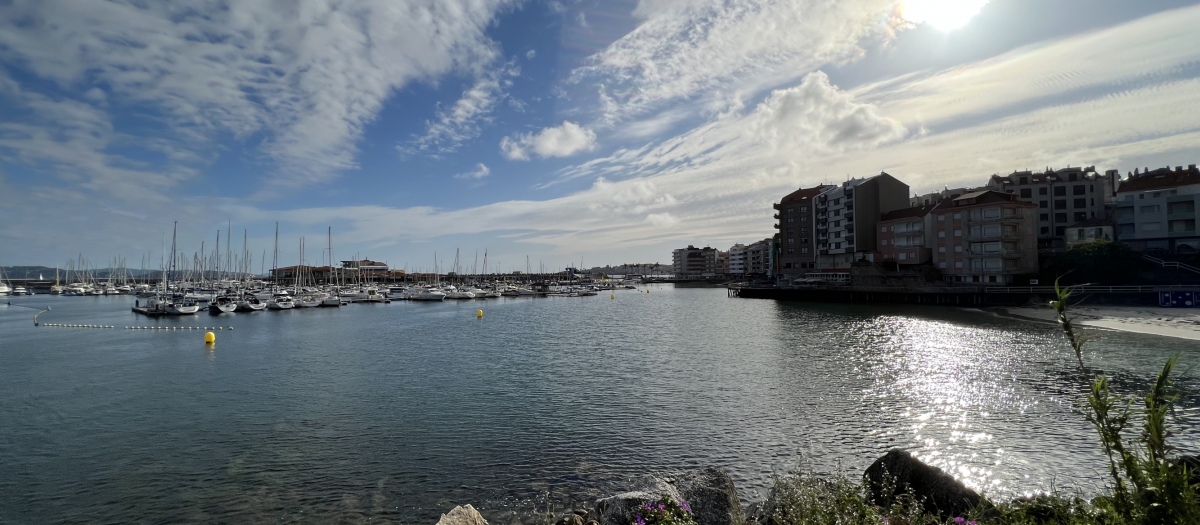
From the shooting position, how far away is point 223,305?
67000 mm

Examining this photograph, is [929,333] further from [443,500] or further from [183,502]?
[183,502]

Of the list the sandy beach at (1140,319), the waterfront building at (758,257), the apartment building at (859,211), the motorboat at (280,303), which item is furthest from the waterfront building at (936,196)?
the motorboat at (280,303)

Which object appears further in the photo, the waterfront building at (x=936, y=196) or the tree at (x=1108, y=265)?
the waterfront building at (x=936, y=196)

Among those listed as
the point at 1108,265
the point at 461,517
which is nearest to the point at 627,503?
the point at 461,517

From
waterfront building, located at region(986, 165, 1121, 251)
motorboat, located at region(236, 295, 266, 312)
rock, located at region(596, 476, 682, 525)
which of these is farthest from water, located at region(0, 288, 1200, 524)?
waterfront building, located at region(986, 165, 1121, 251)

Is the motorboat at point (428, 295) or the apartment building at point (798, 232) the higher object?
the apartment building at point (798, 232)

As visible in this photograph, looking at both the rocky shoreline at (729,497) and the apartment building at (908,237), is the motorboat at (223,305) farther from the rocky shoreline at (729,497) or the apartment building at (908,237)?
A: the apartment building at (908,237)

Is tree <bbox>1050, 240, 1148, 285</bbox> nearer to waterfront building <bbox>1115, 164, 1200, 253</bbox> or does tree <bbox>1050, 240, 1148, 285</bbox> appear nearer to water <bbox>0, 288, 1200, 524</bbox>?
waterfront building <bbox>1115, 164, 1200, 253</bbox>

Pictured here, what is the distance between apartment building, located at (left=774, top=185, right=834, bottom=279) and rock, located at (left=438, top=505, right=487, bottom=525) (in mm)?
98368

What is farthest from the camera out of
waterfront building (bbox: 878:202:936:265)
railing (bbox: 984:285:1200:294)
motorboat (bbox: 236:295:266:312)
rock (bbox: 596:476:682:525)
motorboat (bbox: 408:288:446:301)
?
motorboat (bbox: 408:288:446:301)

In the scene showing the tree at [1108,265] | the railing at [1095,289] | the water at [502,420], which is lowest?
the water at [502,420]

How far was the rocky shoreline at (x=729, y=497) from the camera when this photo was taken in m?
8.88

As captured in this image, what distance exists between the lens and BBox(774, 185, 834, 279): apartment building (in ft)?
327

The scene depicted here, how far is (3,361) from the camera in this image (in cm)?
3209
